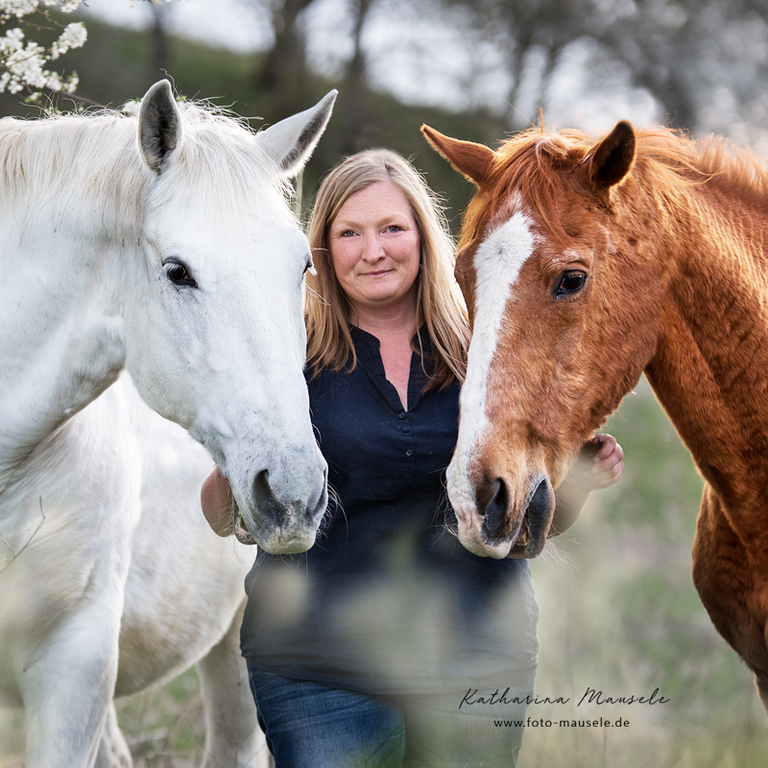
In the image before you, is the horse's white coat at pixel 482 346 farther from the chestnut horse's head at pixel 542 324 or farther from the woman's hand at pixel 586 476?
the woman's hand at pixel 586 476

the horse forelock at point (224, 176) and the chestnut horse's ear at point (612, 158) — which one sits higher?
the chestnut horse's ear at point (612, 158)

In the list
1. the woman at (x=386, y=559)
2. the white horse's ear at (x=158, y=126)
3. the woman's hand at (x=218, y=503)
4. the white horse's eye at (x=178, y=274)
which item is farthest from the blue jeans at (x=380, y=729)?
the white horse's ear at (x=158, y=126)

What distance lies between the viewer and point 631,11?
1206cm

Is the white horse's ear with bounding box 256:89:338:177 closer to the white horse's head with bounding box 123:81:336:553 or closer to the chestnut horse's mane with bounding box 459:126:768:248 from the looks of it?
the white horse's head with bounding box 123:81:336:553

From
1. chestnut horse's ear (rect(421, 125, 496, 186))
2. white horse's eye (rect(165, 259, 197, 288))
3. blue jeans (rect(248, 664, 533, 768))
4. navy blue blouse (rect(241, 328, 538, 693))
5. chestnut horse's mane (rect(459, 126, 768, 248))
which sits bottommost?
blue jeans (rect(248, 664, 533, 768))

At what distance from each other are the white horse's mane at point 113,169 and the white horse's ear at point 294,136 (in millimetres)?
75

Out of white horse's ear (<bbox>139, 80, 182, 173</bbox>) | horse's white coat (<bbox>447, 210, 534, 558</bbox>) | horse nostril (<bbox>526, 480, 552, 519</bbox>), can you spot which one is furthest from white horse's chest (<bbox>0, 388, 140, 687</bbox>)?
horse nostril (<bbox>526, 480, 552, 519</bbox>)

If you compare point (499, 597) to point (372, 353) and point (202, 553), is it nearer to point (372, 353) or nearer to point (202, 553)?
point (372, 353)

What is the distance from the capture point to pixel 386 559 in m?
2.39

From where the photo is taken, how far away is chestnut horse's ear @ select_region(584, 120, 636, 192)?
6.94ft

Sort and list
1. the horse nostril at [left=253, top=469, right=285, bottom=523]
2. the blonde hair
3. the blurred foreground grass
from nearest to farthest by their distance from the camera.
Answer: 1. the horse nostril at [left=253, top=469, right=285, bottom=523]
2. the blonde hair
3. the blurred foreground grass

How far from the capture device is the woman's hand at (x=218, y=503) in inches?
90.6

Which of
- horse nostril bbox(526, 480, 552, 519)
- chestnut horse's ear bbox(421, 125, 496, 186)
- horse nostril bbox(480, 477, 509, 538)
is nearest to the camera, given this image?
horse nostril bbox(480, 477, 509, 538)

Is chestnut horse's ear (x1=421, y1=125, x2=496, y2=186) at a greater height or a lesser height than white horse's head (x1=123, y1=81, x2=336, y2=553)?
greater
